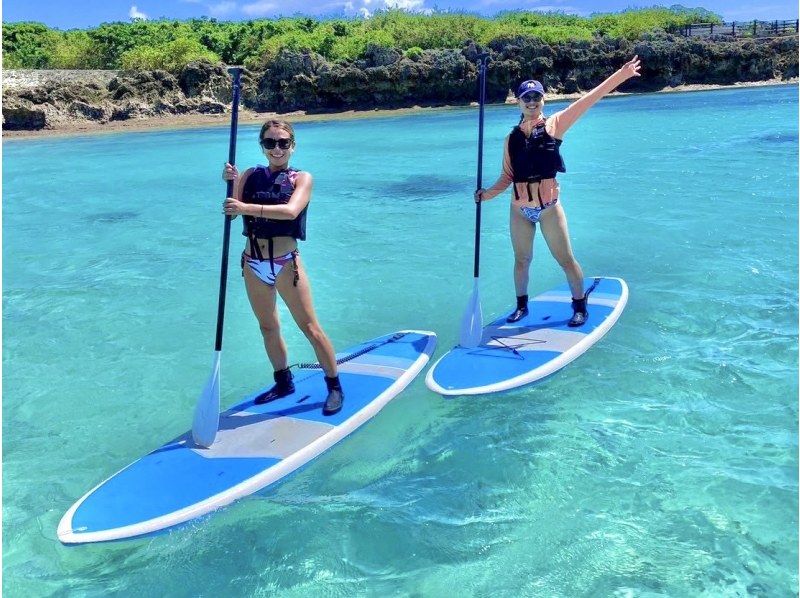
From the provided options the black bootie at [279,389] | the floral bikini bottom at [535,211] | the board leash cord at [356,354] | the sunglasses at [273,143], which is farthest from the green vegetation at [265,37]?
the sunglasses at [273,143]

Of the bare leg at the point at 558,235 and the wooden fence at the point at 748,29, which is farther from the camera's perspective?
the wooden fence at the point at 748,29

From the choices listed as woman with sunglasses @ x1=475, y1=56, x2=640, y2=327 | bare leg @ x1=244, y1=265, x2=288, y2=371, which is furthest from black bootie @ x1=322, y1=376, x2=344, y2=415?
woman with sunglasses @ x1=475, y1=56, x2=640, y2=327

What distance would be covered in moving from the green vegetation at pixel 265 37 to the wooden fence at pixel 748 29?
78.0 inches

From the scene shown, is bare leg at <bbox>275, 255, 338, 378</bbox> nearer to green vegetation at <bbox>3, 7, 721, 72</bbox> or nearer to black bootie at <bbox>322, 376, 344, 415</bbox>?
black bootie at <bbox>322, 376, 344, 415</bbox>

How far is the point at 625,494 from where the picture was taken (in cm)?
330

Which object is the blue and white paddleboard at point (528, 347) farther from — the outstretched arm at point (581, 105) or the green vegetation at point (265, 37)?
the green vegetation at point (265, 37)

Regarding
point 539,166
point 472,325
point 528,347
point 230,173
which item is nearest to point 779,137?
point 539,166

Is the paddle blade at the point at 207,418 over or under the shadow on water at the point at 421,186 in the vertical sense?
under

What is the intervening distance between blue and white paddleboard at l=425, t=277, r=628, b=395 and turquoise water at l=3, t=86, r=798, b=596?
15 cm

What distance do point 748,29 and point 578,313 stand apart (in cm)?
4960

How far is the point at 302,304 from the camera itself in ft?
12.0

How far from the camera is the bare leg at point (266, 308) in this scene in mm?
3645

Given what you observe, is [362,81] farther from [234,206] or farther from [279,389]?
[234,206]

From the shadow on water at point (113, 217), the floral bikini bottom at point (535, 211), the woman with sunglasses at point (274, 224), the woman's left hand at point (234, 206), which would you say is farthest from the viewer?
the shadow on water at point (113, 217)
